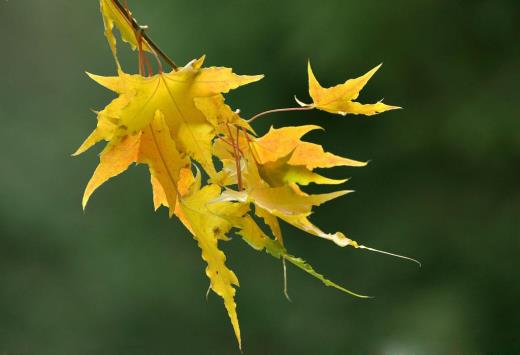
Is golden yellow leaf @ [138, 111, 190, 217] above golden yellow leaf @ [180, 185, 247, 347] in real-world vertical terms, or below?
above

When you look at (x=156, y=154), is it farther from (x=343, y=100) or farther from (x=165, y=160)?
(x=343, y=100)

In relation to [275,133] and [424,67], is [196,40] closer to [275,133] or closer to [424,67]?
[424,67]

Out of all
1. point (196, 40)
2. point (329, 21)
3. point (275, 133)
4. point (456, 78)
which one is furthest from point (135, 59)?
point (275, 133)

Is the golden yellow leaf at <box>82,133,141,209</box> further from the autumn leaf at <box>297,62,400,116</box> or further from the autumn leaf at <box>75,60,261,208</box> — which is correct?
the autumn leaf at <box>297,62,400,116</box>

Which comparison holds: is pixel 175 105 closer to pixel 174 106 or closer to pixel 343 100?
pixel 174 106

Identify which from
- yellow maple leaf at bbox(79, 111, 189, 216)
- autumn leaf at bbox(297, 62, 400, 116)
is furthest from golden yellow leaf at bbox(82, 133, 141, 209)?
autumn leaf at bbox(297, 62, 400, 116)

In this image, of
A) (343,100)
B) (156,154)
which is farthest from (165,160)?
(343,100)

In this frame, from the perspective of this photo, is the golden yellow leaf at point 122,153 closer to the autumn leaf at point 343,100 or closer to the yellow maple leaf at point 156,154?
the yellow maple leaf at point 156,154

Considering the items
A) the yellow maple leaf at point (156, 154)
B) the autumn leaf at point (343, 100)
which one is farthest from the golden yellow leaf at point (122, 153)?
the autumn leaf at point (343, 100)

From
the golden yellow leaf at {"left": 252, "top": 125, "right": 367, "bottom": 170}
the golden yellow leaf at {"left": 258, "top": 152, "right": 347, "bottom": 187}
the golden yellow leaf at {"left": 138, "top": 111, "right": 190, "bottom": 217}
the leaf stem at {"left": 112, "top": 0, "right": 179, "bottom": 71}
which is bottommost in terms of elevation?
the golden yellow leaf at {"left": 252, "top": 125, "right": 367, "bottom": 170}

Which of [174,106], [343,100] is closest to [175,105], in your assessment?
[174,106]

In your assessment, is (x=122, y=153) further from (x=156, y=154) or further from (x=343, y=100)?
(x=343, y=100)
